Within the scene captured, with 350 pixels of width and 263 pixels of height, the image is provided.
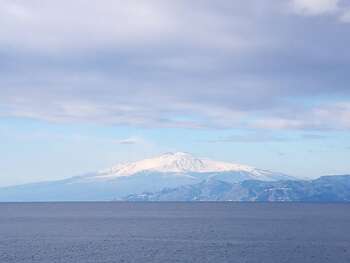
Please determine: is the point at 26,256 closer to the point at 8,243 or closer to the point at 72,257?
the point at 72,257

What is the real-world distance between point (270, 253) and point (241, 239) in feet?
139

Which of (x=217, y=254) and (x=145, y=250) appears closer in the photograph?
(x=217, y=254)

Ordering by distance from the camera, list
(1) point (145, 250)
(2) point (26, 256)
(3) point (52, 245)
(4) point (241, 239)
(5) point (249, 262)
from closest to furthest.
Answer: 1. (5) point (249, 262)
2. (2) point (26, 256)
3. (1) point (145, 250)
4. (3) point (52, 245)
5. (4) point (241, 239)

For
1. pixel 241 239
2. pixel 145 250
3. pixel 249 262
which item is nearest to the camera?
pixel 249 262

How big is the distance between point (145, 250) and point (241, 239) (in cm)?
4737

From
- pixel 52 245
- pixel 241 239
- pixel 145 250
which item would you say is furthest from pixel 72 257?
pixel 241 239

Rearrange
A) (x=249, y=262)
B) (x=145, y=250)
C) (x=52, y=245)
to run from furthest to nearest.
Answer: (x=52, y=245) → (x=145, y=250) → (x=249, y=262)

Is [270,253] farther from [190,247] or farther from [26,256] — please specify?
[26,256]

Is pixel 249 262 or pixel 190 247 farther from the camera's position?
pixel 190 247

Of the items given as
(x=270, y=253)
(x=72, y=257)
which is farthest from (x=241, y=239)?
(x=72, y=257)

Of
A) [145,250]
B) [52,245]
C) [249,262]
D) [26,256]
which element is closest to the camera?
[249,262]

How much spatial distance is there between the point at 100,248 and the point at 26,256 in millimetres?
24034

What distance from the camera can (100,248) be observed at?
520 feet

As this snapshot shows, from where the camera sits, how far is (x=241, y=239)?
189 m
